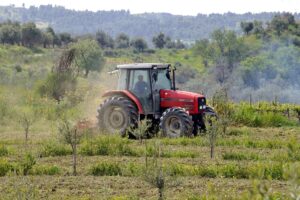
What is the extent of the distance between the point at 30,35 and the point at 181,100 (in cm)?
4521

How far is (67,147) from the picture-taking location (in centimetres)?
1412

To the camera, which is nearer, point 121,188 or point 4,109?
point 121,188

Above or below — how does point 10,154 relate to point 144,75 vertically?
below

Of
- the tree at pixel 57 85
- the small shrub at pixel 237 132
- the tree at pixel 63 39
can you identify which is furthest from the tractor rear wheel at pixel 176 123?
the tree at pixel 63 39

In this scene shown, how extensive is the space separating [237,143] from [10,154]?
557 centimetres

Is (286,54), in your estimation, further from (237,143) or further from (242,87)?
(237,143)

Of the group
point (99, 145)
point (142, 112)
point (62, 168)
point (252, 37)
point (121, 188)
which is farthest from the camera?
point (252, 37)

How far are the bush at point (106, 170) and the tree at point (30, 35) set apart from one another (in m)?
48.9

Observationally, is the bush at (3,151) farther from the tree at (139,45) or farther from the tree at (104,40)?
the tree at (139,45)

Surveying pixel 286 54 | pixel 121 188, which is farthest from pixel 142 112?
pixel 286 54

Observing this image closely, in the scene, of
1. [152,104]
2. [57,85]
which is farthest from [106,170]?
[57,85]

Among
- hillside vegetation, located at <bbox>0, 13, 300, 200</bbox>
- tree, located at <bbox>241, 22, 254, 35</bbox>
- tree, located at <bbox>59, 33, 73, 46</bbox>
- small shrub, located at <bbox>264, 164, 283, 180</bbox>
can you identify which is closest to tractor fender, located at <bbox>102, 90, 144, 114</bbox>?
hillside vegetation, located at <bbox>0, 13, 300, 200</bbox>

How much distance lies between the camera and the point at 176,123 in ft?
52.7

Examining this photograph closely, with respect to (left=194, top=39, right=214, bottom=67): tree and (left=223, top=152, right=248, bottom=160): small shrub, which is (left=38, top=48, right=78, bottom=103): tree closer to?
(left=223, top=152, right=248, bottom=160): small shrub
